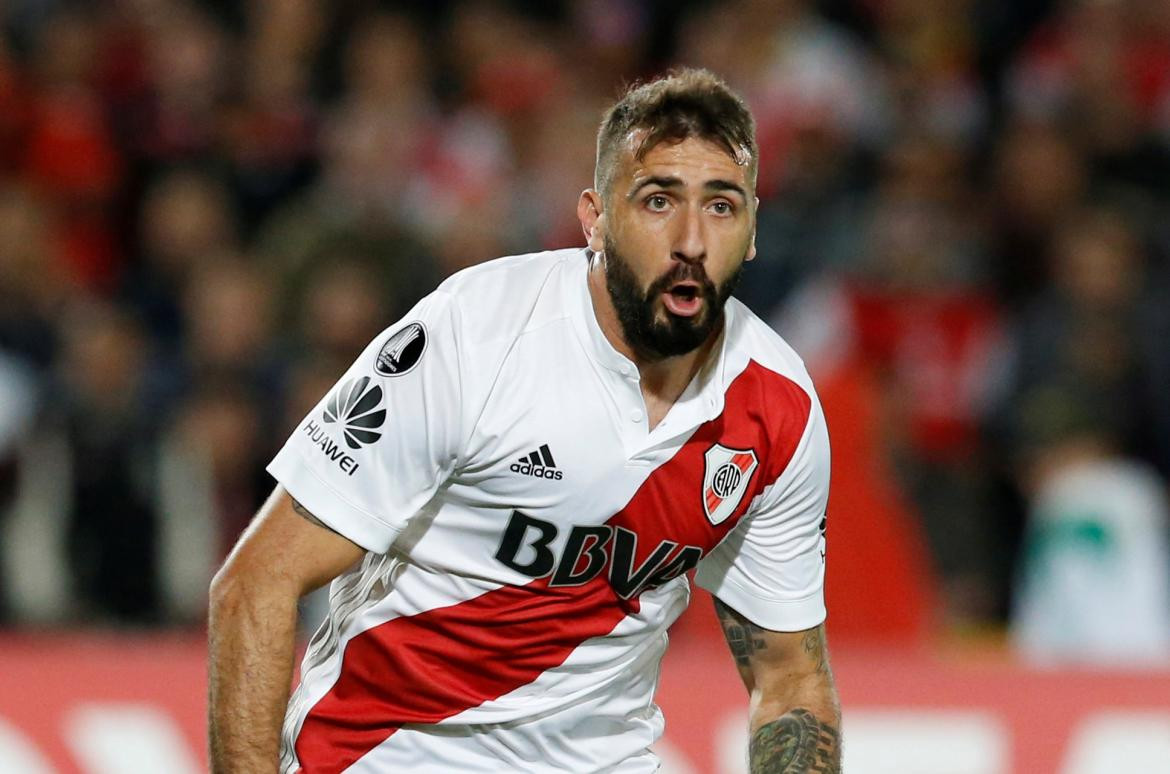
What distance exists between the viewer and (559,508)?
325 centimetres

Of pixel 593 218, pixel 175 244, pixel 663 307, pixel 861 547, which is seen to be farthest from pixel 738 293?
pixel 663 307

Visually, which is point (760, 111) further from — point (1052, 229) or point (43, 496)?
point (43, 496)

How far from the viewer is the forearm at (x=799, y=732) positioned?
3529mm

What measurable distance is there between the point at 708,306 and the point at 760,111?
5251 mm

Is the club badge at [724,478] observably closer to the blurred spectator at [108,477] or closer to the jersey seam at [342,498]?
the jersey seam at [342,498]

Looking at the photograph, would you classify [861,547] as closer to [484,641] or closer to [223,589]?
[484,641]

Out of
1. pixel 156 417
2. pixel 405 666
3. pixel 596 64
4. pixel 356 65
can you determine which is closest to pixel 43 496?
pixel 156 417

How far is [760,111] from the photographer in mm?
8305

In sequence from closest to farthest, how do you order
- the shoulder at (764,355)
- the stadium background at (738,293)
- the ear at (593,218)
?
1. the ear at (593,218)
2. the shoulder at (764,355)
3. the stadium background at (738,293)

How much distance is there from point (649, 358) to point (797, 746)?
2.53 ft

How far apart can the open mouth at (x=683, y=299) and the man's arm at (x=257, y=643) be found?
679 mm

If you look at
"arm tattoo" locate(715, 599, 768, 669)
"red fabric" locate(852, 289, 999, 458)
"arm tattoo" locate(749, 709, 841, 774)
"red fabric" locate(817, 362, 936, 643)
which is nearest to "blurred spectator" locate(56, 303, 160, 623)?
"red fabric" locate(817, 362, 936, 643)

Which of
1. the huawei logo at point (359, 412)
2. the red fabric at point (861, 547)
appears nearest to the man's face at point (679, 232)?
the huawei logo at point (359, 412)

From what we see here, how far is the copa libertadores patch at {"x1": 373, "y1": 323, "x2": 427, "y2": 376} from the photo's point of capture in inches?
122
